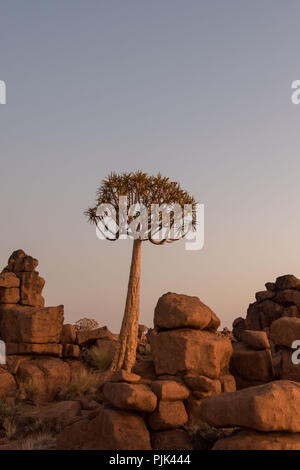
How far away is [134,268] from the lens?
20422 millimetres

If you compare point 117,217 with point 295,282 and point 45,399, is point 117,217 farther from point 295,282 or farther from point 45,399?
point 295,282

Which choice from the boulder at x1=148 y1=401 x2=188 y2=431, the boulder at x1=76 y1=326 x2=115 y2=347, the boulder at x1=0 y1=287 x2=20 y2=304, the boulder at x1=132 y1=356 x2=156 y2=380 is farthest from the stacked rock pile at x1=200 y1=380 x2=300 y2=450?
the boulder at x1=0 y1=287 x2=20 y2=304

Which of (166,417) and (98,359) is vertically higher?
(166,417)

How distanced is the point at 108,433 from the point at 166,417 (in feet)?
4.42

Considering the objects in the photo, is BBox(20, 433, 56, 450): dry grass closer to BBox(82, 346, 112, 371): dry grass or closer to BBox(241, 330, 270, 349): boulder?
BBox(241, 330, 270, 349): boulder

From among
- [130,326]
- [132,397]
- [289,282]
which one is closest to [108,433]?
[132,397]

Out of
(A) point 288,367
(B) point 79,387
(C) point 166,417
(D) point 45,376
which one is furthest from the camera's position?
(D) point 45,376

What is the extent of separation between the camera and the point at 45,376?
1900 centimetres

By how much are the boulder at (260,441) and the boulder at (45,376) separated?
444 inches

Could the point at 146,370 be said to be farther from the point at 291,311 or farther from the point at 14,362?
the point at 291,311

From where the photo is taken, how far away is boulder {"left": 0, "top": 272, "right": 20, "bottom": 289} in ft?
70.7

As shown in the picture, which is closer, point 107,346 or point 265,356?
point 265,356

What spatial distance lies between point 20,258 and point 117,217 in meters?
5.69

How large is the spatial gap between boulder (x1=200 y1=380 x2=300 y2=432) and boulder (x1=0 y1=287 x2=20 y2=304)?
14850mm
